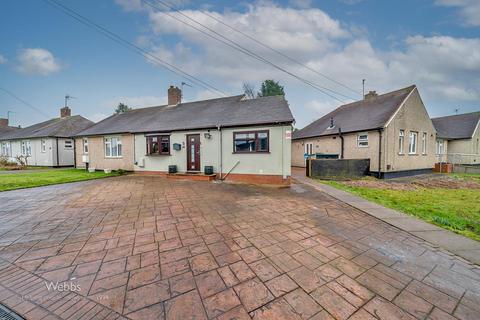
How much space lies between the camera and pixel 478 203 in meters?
6.50

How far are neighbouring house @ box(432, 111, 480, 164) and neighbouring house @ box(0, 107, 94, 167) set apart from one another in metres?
38.3

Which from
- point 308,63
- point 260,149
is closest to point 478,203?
point 260,149

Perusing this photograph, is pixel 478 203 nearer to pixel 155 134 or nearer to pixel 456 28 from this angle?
pixel 456 28

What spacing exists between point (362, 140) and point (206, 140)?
37.6ft

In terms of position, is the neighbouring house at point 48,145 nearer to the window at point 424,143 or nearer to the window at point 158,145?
the window at point 158,145

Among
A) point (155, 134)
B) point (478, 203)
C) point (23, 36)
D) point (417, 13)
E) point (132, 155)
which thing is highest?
point (417, 13)

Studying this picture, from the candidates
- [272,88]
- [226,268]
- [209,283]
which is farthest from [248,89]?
[209,283]

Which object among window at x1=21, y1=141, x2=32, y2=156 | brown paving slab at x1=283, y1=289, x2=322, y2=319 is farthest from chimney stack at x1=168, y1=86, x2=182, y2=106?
brown paving slab at x1=283, y1=289, x2=322, y2=319

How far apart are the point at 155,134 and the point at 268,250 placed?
1150 centimetres

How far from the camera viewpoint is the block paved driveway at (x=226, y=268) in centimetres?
192

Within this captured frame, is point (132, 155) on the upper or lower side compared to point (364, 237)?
upper

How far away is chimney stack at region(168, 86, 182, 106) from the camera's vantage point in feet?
53.9

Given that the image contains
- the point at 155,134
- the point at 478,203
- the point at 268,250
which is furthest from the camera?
the point at 155,134

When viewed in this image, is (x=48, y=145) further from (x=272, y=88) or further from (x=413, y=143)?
(x=272, y=88)
